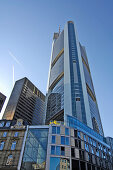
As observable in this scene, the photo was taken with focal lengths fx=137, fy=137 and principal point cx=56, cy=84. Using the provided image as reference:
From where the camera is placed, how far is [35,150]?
35469mm

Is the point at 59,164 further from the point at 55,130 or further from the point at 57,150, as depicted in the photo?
the point at 55,130

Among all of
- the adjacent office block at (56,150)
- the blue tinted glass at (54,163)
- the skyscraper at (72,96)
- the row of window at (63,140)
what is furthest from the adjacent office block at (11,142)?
the skyscraper at (72,96)

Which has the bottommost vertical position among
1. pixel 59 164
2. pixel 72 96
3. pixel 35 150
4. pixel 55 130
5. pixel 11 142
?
pixel 59 164

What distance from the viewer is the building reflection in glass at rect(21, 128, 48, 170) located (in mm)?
32875

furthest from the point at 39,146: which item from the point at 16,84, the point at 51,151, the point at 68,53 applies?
the point at 16,84

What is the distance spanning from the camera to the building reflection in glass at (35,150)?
32.9 meters

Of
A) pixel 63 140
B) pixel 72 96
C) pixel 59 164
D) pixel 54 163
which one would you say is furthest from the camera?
pixel 72 96

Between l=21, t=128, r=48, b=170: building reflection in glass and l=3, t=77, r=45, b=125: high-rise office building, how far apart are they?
78.8 metres

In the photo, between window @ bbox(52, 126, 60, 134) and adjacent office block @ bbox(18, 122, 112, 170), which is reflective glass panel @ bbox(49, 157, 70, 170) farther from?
window @ bbox(52, 126, 60, 134)

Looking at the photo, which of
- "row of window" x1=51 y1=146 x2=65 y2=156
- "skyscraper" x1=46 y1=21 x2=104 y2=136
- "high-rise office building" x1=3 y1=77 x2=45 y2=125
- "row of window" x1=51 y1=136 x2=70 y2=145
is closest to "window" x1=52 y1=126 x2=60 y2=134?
"row of window" x1=51 y1=136 x2=70 y2=145

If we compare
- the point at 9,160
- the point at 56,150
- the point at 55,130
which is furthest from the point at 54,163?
the point at 9,160

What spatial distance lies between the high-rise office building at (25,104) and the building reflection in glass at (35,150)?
7881cm

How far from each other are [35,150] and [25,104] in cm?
10191

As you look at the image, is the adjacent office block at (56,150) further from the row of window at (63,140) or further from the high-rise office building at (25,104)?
the high-rise office building at (25,104)
